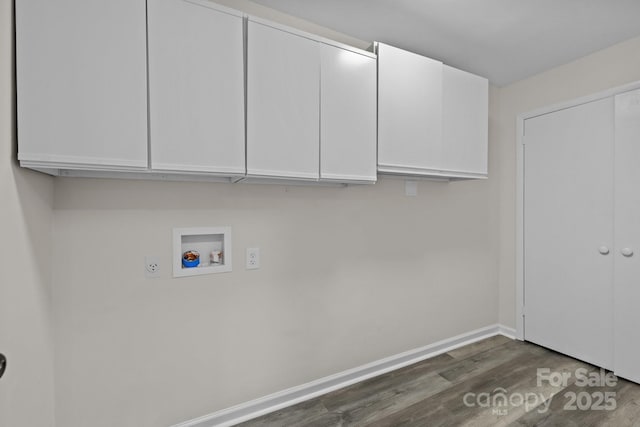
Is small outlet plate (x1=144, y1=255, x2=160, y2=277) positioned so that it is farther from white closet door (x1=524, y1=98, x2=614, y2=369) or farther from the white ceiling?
white closet door (x1=524, y1=98, x2=614, y2=369)

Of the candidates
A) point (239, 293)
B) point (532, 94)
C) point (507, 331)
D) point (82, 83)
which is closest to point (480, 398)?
point (507, 331)

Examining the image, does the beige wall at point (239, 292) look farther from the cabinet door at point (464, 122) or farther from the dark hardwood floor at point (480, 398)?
the cabinet door at point (464, 122)

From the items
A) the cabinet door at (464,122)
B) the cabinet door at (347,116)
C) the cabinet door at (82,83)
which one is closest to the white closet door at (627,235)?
the cabinet door at (464,122)

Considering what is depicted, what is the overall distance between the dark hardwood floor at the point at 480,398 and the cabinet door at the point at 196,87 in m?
1.59

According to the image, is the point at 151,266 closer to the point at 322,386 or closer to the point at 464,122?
the point at 322,386

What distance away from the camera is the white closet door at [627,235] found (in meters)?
2.19

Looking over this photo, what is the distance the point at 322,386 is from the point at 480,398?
3.49 ft

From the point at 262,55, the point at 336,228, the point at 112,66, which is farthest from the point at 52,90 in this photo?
the point at 336,228

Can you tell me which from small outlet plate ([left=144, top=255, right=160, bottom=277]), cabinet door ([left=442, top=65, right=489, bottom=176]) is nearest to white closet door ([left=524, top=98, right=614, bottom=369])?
cabinet door ([left=442, top=65, right=489, bottom=176])

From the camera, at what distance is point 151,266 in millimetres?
1605

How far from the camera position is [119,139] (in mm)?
1262

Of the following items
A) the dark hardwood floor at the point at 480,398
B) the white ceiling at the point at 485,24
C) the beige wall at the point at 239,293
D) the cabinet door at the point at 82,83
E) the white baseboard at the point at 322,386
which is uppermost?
the white ceiling at the point at 485,24

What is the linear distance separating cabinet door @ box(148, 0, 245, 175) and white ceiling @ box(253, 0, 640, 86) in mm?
618

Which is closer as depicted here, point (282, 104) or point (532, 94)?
point (282, 104)
